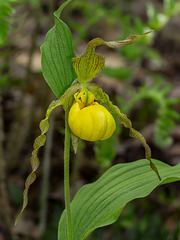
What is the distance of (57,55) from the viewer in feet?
3.85

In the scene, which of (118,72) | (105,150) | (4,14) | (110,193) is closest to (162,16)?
(118,72)

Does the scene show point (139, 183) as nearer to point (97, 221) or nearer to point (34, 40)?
point (97, 221)

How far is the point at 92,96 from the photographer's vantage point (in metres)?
1.23

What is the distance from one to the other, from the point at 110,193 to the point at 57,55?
52cm

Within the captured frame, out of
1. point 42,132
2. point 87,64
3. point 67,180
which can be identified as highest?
point 87,64

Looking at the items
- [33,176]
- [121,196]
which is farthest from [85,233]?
[33,176]

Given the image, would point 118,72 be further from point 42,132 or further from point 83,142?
point 42,132

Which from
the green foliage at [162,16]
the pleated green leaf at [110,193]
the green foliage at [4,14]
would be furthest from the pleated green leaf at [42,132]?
the green foliage at [162,16]

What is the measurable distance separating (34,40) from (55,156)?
36.5 inches

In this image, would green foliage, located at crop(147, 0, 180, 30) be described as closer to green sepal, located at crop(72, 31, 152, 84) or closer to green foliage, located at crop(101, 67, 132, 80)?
green foliage, located at crop(101, 67, 132, 80)

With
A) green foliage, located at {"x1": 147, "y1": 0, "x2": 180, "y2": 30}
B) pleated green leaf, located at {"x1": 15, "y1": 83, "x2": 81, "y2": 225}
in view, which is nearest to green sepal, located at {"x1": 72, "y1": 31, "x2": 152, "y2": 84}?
pleated green leaf, located at {"x1": 15, "y1": 83, "x2": 81, "y2": 225}

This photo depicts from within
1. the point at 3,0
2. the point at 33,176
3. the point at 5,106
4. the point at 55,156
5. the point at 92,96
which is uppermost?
the point at 3,0

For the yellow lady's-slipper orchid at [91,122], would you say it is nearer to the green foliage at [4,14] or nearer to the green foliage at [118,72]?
the green foliage at [4,14]

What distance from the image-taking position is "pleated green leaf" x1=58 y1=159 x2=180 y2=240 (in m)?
1.25
